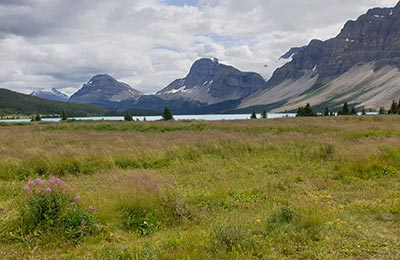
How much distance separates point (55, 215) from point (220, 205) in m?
3.42

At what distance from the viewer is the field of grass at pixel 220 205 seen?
4.76 meters

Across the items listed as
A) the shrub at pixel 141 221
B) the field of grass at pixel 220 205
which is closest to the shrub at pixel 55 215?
the field of grass at pixel 220 205

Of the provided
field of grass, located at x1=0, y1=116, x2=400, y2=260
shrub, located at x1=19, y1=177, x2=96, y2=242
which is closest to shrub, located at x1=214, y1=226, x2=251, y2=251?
field of grass, located at x1=0, y1=116, x2=400, y2=260

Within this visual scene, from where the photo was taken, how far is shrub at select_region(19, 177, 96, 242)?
5.32 m

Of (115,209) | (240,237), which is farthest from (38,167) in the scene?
(240,237)

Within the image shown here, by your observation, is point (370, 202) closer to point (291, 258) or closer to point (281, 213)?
point (281, 213)

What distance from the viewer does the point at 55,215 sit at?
5.49 metres

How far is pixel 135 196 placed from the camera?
6.49 meters

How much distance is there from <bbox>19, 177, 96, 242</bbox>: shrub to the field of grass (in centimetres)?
9

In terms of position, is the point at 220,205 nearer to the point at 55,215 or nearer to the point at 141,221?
the point at 141,221

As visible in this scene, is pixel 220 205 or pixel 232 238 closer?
pixel 232 238

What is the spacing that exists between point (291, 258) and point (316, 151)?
8.71 metres

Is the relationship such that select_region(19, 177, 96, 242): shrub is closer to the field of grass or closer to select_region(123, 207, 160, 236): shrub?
the field of grass

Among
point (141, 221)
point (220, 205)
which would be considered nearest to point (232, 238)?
point (141, 221)
